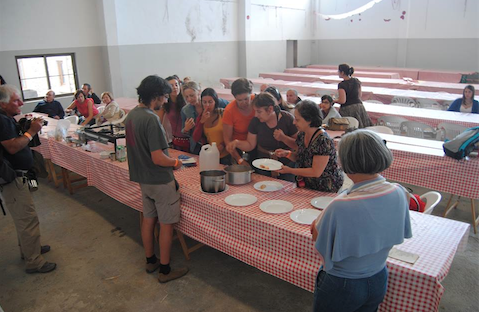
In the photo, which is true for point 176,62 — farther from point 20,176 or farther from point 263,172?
point 20,176

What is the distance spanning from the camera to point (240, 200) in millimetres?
2672

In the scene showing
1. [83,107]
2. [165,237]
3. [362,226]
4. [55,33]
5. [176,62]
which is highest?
[55,33]

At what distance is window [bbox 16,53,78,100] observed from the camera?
8219 millimetres

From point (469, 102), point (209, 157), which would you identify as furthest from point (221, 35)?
point (209, 157)

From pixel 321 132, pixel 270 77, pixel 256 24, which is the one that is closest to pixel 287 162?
pixel 321 132

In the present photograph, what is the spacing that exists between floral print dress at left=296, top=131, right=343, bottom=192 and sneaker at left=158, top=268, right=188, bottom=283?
1.25m

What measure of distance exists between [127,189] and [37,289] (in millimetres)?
1084

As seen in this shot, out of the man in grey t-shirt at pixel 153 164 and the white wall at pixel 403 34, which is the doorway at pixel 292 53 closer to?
the white wall at pixel 403 34

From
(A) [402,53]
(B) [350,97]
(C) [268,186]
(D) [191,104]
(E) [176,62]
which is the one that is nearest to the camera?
(C) [268,186]

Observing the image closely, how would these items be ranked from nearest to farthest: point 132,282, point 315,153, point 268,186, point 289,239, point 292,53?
point 289,239 < point 315,153 < point 268,186 < point 132,282 < point 292,53

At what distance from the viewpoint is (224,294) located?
9.25 feet

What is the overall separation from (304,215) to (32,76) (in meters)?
8.19

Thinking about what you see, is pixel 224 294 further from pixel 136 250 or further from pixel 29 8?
pixel 29 8

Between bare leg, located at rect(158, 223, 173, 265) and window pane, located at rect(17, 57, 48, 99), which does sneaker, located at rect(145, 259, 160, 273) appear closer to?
bare leg, located at rect(158, 223, 173, 265)
